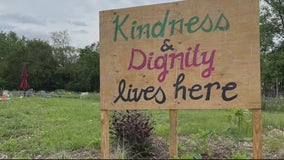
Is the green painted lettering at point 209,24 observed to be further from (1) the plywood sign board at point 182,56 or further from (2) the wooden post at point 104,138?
(2) the wooden post at point 104,138

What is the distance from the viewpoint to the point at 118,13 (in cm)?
455

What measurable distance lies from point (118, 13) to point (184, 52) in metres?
0.98

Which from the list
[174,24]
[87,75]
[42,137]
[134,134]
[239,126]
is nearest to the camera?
[174,24]

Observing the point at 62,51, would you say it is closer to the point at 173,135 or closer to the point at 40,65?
the point at 40,65

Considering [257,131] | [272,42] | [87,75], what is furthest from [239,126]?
[87,75]

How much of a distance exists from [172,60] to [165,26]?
16.1 inches

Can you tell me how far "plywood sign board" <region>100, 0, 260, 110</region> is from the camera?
12.9ft

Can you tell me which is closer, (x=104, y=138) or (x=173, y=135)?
(x=173, y=135)

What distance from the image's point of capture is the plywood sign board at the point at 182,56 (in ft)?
12.9

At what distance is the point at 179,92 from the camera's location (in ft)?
13.7

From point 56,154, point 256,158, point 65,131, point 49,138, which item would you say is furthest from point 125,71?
point 65,131

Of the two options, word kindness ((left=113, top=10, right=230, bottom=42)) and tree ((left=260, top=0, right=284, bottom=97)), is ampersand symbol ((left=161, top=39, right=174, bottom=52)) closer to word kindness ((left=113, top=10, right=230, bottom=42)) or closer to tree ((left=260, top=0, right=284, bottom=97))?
word kindness ((left=113, top=10, right=230, bottom=42))

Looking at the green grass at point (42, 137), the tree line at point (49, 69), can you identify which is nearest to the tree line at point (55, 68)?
the tree line at point (49, 69)

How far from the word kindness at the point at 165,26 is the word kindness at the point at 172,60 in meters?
0.20
